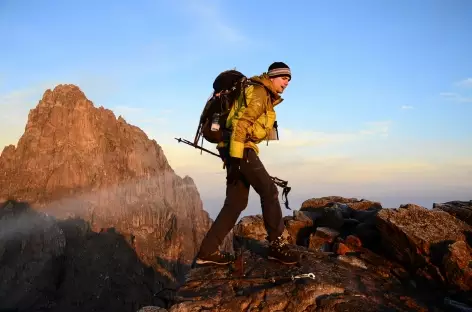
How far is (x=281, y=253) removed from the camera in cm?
763

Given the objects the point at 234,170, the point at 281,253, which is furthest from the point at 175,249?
the point at 234,170

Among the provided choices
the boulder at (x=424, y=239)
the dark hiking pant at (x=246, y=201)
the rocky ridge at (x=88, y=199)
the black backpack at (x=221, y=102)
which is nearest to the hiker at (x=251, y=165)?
the dark hiking pant at (x=246, y=201)

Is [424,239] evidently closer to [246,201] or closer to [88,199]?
[246,201]

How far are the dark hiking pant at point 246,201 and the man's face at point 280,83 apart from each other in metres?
1.36

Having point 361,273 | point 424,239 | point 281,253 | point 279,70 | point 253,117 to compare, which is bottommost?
point 361,273

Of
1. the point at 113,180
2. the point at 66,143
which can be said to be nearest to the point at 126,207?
the point at 113,180

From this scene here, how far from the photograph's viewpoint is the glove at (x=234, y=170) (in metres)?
6.98

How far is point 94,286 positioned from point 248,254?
499ft

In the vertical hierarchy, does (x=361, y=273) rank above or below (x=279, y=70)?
below

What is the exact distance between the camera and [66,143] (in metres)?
194

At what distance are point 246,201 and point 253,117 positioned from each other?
1.91 meters

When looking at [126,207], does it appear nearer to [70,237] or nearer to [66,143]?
[70,237]

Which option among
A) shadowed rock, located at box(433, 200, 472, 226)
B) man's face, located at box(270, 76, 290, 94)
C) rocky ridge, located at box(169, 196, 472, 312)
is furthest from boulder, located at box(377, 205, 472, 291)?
man's face, located at box(270, 76, 290, 94)

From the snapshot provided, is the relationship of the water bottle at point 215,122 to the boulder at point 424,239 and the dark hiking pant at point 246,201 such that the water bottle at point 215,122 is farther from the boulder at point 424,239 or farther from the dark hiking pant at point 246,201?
the boulder at point 424,239
